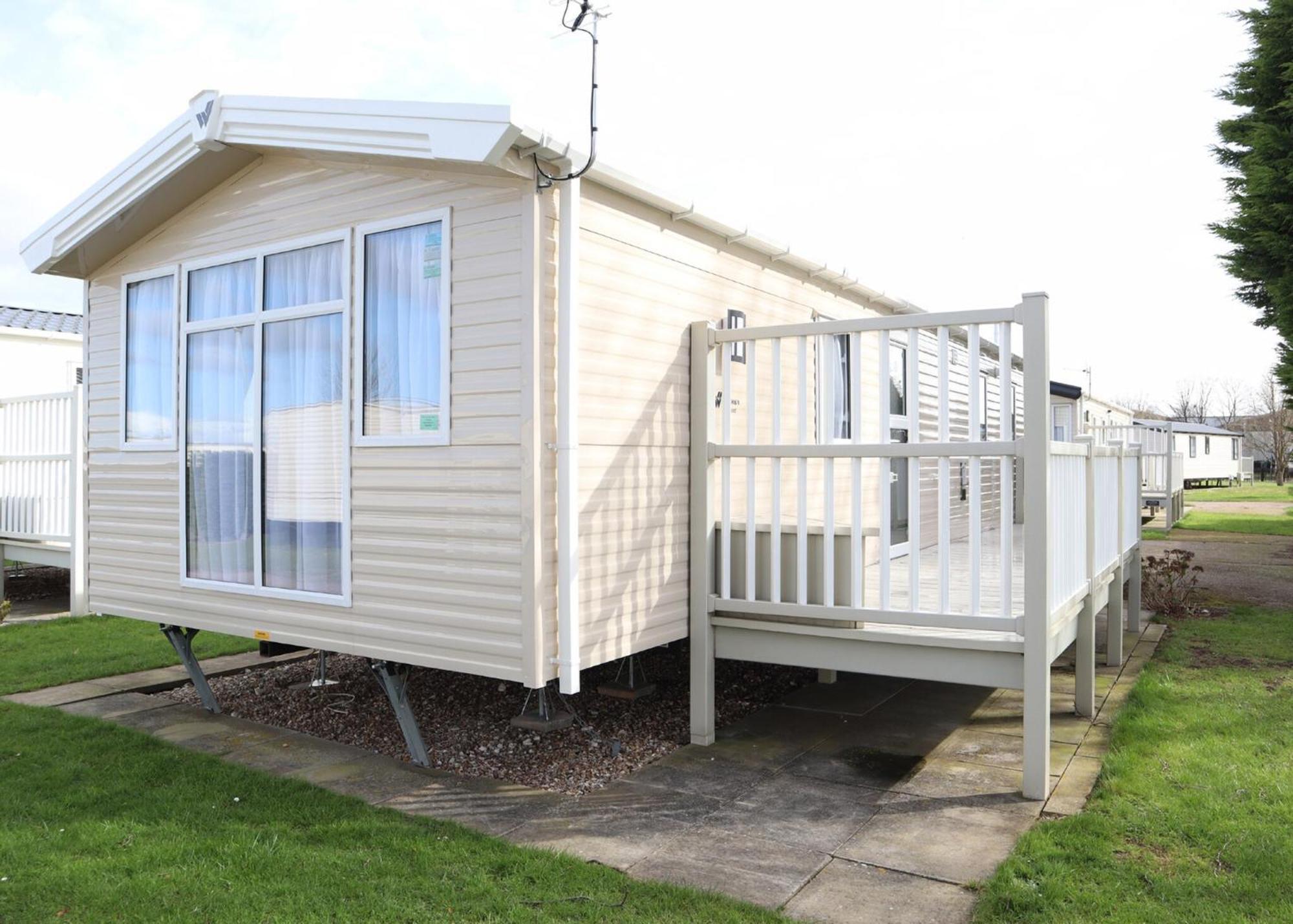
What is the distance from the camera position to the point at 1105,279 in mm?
Answer: 40000

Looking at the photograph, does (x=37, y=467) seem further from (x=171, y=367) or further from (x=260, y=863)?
(x=260, y=863)

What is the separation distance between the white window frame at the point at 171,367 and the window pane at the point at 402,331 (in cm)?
169

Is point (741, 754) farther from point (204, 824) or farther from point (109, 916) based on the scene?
point (109, 916)

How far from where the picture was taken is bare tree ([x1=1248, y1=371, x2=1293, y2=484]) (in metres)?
44.4

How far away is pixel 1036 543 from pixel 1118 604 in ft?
10.6

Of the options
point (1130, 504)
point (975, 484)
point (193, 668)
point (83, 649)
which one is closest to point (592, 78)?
point (975, 484)

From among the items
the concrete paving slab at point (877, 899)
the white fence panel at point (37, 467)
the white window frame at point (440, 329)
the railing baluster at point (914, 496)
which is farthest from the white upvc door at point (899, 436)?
the white fence panel at point (37, 467)

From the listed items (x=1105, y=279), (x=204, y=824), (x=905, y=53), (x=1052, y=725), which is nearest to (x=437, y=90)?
(x=204, y=824)

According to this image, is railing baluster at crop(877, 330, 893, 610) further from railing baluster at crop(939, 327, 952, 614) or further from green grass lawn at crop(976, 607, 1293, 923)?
green grass lawn at crop(976, 607, 1293, 923)

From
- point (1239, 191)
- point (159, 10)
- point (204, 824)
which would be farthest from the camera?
point (1239, 191)

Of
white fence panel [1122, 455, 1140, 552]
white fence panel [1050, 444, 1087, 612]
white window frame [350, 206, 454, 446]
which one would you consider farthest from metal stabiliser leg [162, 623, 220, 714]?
white fence panel [1122, 455, 1140, 552]

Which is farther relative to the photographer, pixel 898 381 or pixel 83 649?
pixel 898 381

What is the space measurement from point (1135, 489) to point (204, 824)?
727 centimetres

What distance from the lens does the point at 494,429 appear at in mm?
4160
